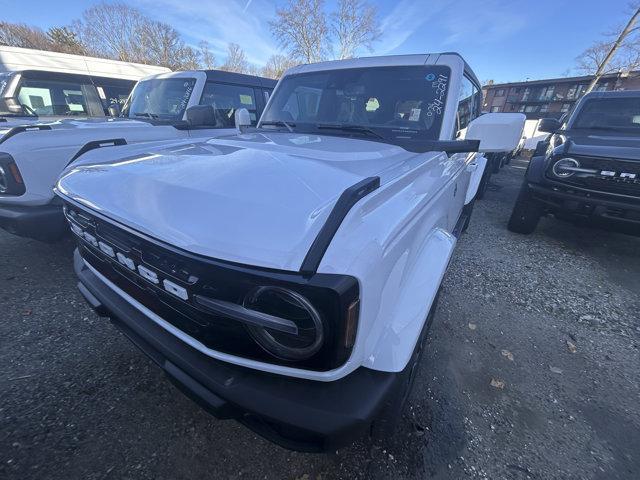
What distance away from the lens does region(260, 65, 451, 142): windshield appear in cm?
224

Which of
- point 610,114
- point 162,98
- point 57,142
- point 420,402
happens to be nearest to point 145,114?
point 162,98

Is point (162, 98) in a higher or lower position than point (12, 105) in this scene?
higher

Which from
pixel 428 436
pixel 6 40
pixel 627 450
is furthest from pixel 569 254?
pixel 6 40

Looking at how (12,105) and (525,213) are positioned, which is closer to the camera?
(525,213)

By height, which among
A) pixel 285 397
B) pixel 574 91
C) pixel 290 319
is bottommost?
pixel 285 397

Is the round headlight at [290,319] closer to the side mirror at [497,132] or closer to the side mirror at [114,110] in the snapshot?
the side mirror at [497,132]

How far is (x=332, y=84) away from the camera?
2.63m

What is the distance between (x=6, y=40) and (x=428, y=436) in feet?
140

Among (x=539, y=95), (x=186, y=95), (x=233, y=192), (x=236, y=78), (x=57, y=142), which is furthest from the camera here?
(x=539, y=95)

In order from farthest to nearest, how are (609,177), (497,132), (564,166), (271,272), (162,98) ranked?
(162,98) < (564,166) < (609,177) < (497,132) < (271,272)

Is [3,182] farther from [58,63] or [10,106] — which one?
[58,63]

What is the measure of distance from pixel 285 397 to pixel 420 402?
130cm

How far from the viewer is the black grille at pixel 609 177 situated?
3.28 meters

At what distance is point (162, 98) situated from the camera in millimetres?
4660
